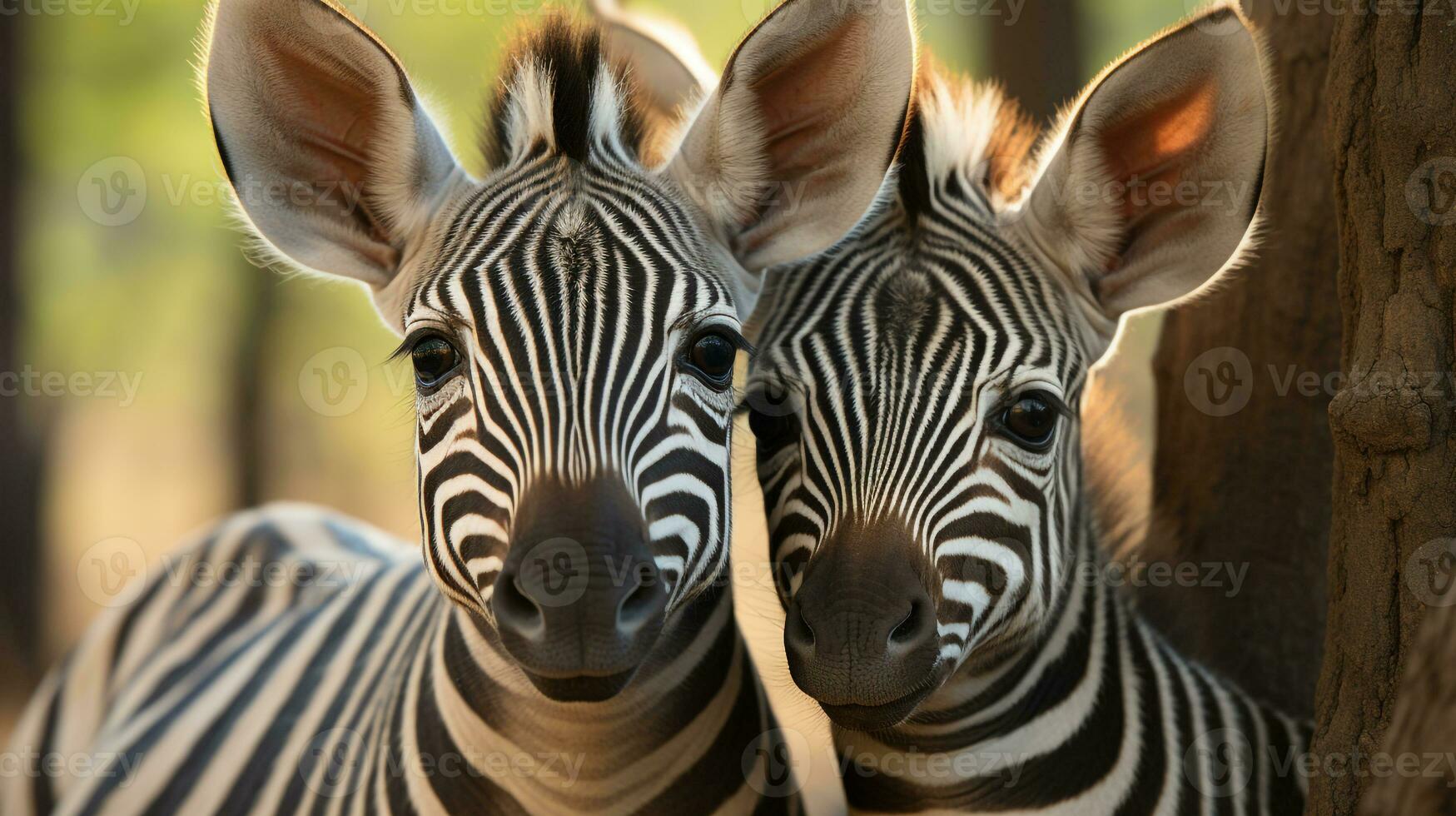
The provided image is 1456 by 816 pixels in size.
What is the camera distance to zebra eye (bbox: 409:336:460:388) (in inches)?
129

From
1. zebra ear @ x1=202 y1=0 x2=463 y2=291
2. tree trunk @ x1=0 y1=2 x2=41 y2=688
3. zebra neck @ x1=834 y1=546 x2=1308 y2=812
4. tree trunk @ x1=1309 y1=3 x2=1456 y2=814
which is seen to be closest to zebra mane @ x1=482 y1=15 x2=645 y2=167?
zebra ear @ x1=202 y1=0 x2=463 y2=291

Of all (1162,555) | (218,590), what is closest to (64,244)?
(218,590)

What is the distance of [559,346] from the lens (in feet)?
10.1

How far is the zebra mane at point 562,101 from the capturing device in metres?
3.69

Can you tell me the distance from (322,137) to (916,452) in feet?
7.21

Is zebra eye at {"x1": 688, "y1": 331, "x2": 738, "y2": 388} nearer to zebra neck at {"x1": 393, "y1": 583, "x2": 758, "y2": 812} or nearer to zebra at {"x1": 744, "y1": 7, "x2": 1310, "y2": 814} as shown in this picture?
zebra at {"x1": 744, "y1": 7, "x2": 1310, "y2": 814}

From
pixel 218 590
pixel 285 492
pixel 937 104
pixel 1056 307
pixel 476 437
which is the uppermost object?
pixel 937 104

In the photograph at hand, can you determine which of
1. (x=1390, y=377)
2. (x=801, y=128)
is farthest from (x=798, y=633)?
(x=1390, y=377)

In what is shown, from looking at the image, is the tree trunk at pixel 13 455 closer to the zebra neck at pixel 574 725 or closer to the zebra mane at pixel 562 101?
the zebra mane at pixel 562 101

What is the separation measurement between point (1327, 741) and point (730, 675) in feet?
5.96

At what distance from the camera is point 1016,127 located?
15.8ft

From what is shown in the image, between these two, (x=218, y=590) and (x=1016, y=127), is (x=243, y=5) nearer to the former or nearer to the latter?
(x=1016, y=127)

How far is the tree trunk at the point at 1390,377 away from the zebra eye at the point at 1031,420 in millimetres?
818

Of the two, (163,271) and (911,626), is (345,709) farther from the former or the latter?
(163,271)
